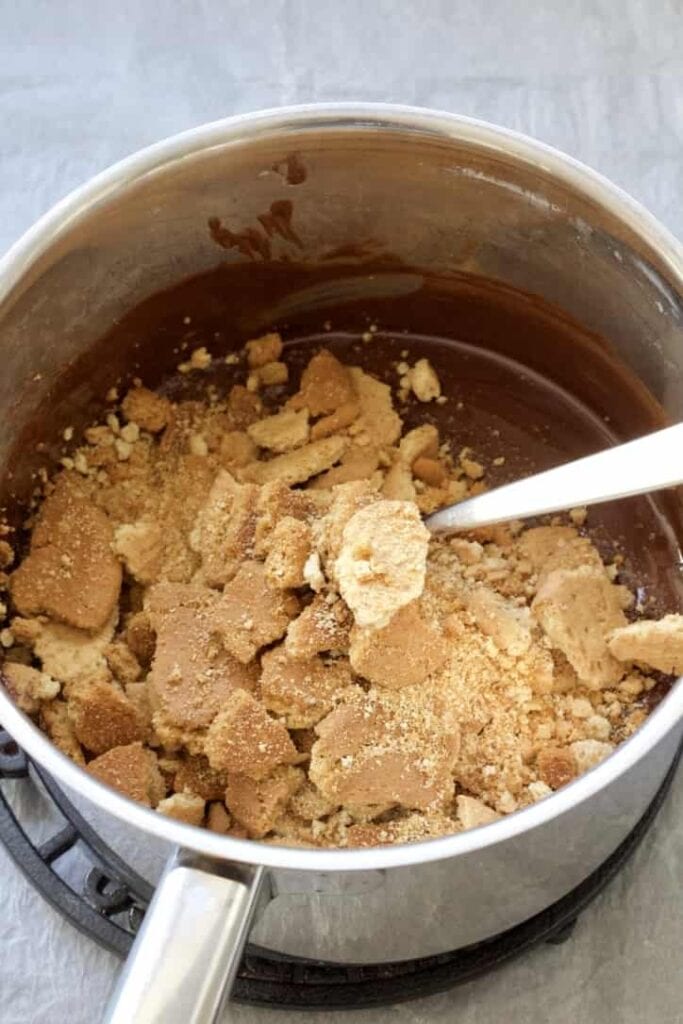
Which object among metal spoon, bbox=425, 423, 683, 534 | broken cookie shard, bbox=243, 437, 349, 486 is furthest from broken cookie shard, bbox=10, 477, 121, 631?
metal spoon, bbox=425, 423, 683, 534

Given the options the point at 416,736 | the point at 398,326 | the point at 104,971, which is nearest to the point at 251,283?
the point at 398,326

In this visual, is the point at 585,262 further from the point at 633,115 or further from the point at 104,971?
the point at 104,971

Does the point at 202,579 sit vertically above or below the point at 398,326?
below

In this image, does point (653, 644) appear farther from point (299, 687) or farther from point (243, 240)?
point (243, 240)

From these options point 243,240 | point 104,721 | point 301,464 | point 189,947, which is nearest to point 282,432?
point 301,464

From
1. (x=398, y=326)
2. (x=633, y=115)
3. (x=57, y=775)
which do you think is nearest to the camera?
(x=57, y=775)
